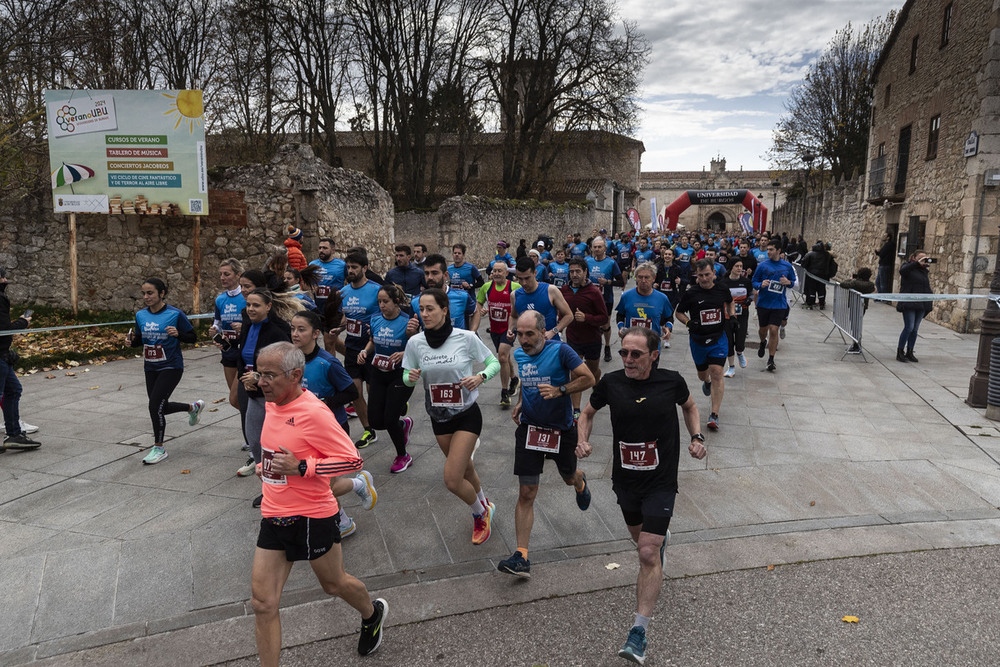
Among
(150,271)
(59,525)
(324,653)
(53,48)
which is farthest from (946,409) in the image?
(53,48)

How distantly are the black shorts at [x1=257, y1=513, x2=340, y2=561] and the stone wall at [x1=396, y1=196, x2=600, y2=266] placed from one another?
19.6 metres

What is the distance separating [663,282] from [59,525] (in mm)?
9199

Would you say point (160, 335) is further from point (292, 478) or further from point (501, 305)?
point (501, 305)

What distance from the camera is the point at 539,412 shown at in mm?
4195

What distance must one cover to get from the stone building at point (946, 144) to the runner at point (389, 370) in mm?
12562

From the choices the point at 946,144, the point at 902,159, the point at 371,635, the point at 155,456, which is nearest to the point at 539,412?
the point at 371,635

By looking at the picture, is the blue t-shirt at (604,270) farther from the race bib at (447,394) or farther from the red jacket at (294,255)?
the race bib at (447,394)

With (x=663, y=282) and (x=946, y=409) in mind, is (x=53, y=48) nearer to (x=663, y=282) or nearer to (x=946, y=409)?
(x=663, y=282)

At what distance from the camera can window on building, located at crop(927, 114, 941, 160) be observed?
599 inches

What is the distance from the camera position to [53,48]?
478 inches

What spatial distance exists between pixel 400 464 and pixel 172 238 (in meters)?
9.31

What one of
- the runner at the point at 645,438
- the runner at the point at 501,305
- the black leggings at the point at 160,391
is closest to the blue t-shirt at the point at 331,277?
the runner at the point at 501,305

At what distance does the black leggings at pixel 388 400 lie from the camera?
216 inches

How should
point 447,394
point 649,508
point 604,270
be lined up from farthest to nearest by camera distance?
point 604,270
point 447,394
point 649,508
